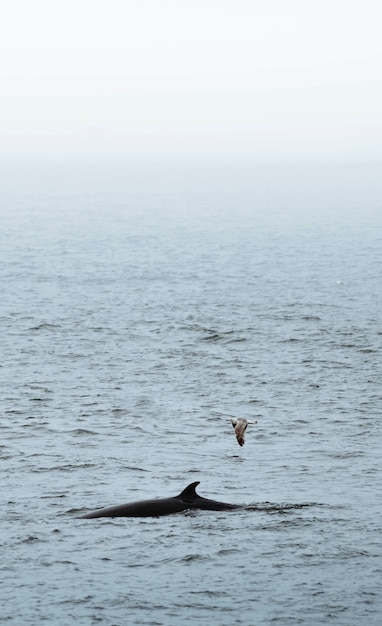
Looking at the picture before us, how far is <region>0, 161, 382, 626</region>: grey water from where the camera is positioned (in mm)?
26891

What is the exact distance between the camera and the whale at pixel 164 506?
31.6 m

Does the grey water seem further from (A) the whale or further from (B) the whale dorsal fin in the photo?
(B) the whale dorsal fin

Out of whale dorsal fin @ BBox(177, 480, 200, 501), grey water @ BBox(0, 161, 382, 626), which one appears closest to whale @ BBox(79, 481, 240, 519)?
whale dorsal fin @ BBox(177, 480, 200, 501)

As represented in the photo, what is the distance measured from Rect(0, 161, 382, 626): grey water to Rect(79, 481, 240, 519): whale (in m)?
0.33

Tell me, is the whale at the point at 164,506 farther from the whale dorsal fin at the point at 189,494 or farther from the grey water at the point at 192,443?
the grey water at the point at 192,443

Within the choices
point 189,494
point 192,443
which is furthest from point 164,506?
point 192,443

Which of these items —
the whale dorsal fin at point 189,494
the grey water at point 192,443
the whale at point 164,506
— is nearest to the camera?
the grey water at point 192,443

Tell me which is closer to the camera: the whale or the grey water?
the grey water

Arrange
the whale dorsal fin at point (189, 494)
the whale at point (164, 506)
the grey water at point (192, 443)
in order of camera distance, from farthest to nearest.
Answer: the whale dorsal fin at point (189, 494) < the whale at point (164, 506) < the grey water at point (192, 443)

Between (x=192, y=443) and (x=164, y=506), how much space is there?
27.0ft

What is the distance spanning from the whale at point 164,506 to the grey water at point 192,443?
13.2 inches

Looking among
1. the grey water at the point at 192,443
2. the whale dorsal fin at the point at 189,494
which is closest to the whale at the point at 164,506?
the whale dorsal fin at the point at 189,494

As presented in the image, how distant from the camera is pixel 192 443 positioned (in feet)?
131

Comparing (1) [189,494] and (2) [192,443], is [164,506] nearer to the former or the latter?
(1) [189,494]
